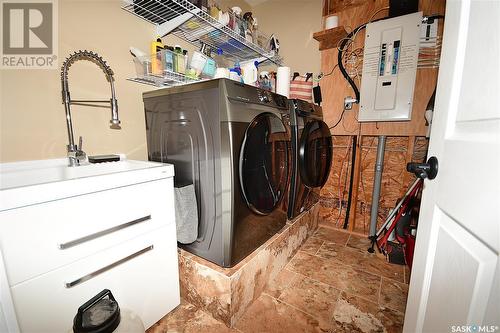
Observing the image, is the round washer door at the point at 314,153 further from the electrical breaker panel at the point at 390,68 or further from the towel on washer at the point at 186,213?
the towel on washer at the point at 186,213

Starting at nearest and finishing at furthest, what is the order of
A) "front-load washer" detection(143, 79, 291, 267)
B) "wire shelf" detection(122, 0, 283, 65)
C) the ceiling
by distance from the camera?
1. "front-load washer" detection(143, 79, 291, 267)
2. "wire shelf" detection(122, 0, 283, 65)
3. the ceiling

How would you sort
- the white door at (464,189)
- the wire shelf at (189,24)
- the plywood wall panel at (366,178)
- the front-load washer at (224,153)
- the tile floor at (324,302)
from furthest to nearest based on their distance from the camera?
the plywood wall panel at (366,178) → the wire shelf at (189,24) → the tile floor at (324,302) → the front-load washer at (224,153) → the white door at (464,189)

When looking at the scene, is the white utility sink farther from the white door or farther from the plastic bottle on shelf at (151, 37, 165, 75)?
the white door

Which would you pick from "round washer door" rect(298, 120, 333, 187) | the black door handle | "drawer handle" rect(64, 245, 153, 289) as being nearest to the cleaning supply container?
"drawer handle" rect(64, 245, 153, 289)

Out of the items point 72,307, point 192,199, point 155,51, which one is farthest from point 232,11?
point 72,307

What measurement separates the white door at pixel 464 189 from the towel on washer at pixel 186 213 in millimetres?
1007

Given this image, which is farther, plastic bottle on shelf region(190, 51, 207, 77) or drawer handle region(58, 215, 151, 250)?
plastic bottle on shelf region(190, 51, 207, 77)

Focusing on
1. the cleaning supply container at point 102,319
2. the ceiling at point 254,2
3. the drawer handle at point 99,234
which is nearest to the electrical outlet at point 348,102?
the ceiling at point 254,2

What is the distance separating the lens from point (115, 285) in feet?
2.97

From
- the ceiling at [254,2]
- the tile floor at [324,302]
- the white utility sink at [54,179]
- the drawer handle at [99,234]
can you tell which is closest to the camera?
the white utility sink at [54,179]

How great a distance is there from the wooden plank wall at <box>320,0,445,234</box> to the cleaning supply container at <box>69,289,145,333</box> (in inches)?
84.9

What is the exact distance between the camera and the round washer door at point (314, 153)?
1662 mm

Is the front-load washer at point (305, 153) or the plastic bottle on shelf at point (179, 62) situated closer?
the plastic bottle on shelf at point (179, 62)

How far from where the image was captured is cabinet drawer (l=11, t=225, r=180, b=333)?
2.28 feet
